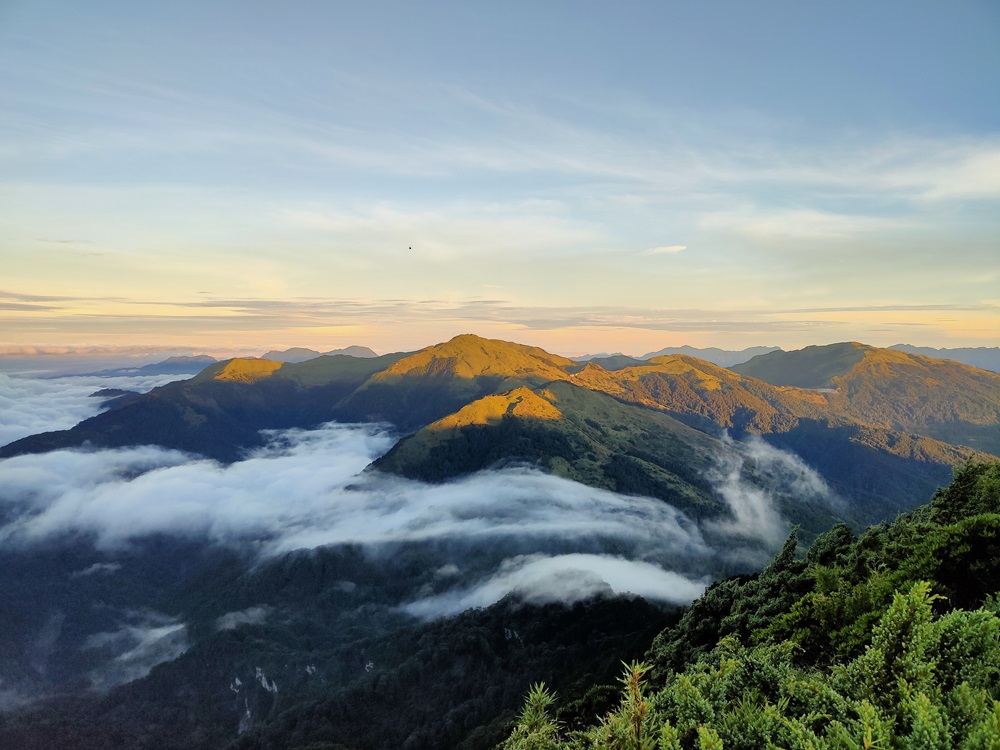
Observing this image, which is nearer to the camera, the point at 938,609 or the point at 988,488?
the point at 938,609

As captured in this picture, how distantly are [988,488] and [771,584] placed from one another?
25040 mm

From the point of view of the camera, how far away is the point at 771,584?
6625cm

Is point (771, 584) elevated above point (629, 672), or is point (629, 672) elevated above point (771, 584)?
point (629, 672)

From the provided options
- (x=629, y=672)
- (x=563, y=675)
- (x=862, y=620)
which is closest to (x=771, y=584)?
(x=862, y=620)

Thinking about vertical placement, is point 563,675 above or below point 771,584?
below

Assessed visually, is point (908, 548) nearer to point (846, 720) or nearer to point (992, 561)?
point (992, 561)

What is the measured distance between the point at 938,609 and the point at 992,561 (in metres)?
4.73

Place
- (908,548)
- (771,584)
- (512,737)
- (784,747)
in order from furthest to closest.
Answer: (771,584), (908,548), (512,737), (784,747)

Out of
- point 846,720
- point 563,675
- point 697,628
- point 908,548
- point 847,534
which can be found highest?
point 846,720

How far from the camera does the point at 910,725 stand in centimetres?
1334

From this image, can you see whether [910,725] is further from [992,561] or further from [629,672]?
[992,561]

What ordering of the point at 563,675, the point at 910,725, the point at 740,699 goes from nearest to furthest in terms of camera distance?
the point at 910,725 < the point at 740,699 < the point at 563,675

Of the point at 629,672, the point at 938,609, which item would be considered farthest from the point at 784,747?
the point at 938,609

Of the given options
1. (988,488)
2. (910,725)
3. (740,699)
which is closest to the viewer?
(910,725)
